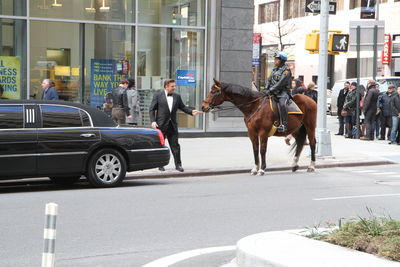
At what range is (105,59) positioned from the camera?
2198 centimetres

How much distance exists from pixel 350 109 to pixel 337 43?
6785 millimetres

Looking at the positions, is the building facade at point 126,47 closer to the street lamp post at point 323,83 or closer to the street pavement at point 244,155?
the street pavement at point 244,155

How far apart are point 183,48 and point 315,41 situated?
18.7 ft

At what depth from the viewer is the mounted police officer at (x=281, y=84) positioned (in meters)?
14.8

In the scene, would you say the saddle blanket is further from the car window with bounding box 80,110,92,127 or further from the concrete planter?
the concrete planter

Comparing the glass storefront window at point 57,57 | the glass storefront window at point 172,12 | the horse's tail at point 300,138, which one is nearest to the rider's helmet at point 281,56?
the horse's tail at point 300,138

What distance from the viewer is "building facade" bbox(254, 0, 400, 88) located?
50.1m

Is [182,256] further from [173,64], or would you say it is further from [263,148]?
[173,64]

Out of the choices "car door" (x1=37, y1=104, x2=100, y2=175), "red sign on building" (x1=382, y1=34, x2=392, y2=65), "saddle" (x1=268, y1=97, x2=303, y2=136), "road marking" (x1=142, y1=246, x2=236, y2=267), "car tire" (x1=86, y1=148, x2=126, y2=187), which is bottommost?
"road marking" (x1=142, y1=246, x2=236, y2=267)

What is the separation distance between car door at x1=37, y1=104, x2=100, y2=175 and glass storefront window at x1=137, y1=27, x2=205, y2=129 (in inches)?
391

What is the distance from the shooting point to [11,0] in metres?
20.8

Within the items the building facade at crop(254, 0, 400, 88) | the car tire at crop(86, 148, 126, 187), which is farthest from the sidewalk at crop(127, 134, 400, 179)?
the building facade at crop(254, 0, 400, 88)

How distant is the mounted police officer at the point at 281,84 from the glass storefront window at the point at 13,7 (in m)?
9.08

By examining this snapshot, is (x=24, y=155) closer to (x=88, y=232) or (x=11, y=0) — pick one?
(x=88, y=232)
